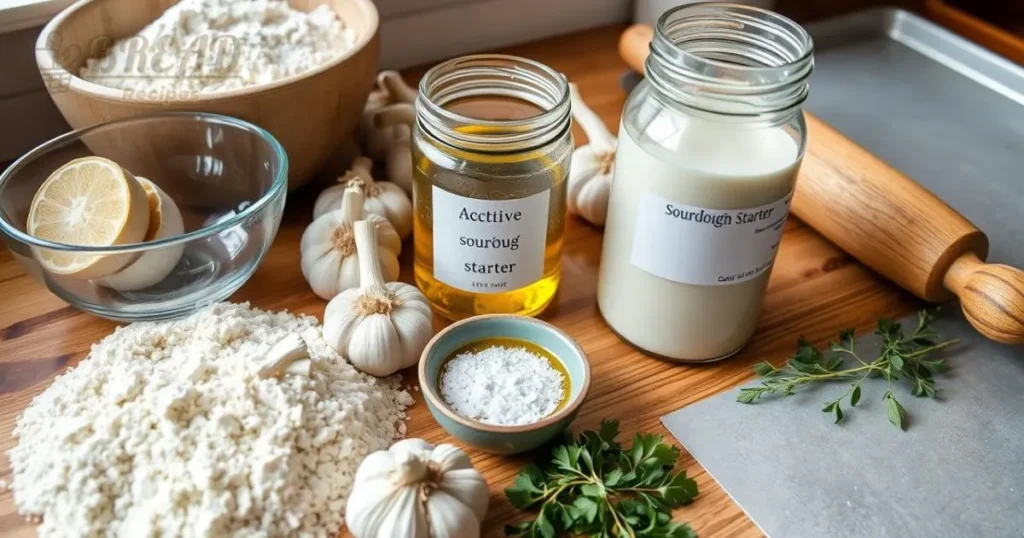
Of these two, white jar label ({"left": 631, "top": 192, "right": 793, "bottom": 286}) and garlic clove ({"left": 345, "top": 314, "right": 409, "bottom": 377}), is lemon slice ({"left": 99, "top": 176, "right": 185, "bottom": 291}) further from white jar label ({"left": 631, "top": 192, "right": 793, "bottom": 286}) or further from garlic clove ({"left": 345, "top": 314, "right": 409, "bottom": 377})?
white jar label ({"left": 631, "top": 192, "right": 793, "bottom": 286})

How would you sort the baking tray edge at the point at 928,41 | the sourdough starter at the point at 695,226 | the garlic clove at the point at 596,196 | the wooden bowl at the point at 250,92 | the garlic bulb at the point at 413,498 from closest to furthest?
the garlic bulb at the point at 413,498 → the sourdough starter at the point at 695,226 → the wooden bowl at the point at 250,92 → the garlic clove at the point at 596,196 → the baking tray edge at the point at 928,41

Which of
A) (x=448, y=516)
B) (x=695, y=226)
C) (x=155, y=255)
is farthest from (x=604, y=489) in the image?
(x=155, y=255)

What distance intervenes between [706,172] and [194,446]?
0.44m

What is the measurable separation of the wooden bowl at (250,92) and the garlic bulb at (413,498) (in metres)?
0.38

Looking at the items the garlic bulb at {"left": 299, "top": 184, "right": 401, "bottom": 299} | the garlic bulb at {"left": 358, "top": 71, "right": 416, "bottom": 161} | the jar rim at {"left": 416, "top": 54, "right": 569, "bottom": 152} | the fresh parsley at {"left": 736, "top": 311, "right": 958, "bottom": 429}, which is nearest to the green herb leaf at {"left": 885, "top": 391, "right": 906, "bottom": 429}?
the fresh parsley at {"left": 736, "top": 311, "right": 958, "bottom": 429}

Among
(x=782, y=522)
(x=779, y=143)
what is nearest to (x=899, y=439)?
(x=782, y=522)

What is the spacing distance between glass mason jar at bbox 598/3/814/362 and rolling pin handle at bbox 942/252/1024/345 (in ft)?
0.64

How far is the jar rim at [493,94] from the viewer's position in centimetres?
72

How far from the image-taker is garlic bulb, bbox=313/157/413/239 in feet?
2.92

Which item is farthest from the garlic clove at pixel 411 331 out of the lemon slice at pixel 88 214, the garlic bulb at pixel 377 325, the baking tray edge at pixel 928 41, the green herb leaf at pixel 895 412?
Result: the baking tray edge at pixel 928 41

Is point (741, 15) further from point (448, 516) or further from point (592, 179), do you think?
point (448, 516)

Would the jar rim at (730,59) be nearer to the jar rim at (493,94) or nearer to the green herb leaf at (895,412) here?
the jar rim at (493,94)

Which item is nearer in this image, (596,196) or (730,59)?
(730,59)

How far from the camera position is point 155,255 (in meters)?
0.77
